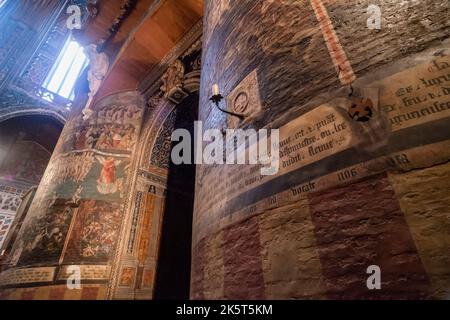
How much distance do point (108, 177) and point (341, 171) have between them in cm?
615

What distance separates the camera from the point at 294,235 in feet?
4.61

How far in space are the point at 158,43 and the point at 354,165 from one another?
718 centimetres

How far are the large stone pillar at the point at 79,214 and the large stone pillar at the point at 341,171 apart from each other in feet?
13.5

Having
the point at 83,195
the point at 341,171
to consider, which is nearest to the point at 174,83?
the point at 83,195

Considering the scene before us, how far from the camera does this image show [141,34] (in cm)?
683

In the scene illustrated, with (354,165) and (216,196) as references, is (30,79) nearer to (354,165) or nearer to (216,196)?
(216,196)

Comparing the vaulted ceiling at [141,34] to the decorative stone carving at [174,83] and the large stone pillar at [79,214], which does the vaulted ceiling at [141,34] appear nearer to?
the decorative stone carving at [174,83]

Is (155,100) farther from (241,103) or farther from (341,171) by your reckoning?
(341,171)

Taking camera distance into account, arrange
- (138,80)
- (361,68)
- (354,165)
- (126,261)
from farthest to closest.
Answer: (138,80)
(126,261)
(361,68)
(354,165)

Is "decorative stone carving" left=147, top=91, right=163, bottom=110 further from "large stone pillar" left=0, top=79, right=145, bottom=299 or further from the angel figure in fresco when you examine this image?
the angel figure in fresco

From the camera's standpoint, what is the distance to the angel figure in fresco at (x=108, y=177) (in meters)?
6.18

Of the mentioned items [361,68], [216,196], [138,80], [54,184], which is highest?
[138,80]

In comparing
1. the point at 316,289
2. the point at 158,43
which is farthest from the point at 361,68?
the point at 158,43


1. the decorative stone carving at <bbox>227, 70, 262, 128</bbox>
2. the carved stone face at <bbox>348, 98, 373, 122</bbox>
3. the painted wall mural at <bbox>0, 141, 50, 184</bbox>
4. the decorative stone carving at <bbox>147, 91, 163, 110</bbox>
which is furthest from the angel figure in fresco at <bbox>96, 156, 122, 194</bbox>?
the painted wall mural at <bbox>0, 141, 50, 184</bbox>
